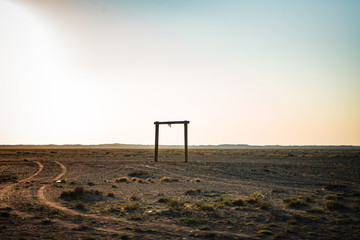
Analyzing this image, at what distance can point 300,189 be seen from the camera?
15.3 metres

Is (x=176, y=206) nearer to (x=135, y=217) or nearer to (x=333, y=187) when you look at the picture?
(x=135, y=217)

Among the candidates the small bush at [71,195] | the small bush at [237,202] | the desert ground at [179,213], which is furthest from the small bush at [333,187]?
the small bush at [71,195]

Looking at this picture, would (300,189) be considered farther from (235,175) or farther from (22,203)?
(22,203)

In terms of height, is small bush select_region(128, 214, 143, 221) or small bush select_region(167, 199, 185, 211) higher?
small bush select_region(167, 199, 185, 211)

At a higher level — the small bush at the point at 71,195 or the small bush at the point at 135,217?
the small bush at the point at 71,195

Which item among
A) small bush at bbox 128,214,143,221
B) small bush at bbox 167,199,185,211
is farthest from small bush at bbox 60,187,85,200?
small bush at bbox 167,199,185,211

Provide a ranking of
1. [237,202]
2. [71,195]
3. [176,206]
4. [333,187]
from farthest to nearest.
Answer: [333,187] → [71,195] → [237,202] → [176,206]

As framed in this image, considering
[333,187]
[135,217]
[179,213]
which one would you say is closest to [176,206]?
[179,213]

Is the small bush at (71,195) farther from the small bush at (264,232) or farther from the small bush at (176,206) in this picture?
the small bush at (264,232)

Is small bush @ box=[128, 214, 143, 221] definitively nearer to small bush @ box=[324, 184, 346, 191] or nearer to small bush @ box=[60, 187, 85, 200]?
small bush @ box=[60, 187, 85, 200]

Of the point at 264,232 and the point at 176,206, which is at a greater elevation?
the point at 176,206

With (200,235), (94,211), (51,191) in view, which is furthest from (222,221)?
(51,191)

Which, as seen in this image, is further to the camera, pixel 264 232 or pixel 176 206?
pixel 176 206

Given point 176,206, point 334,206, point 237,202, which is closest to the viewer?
point 334,206
